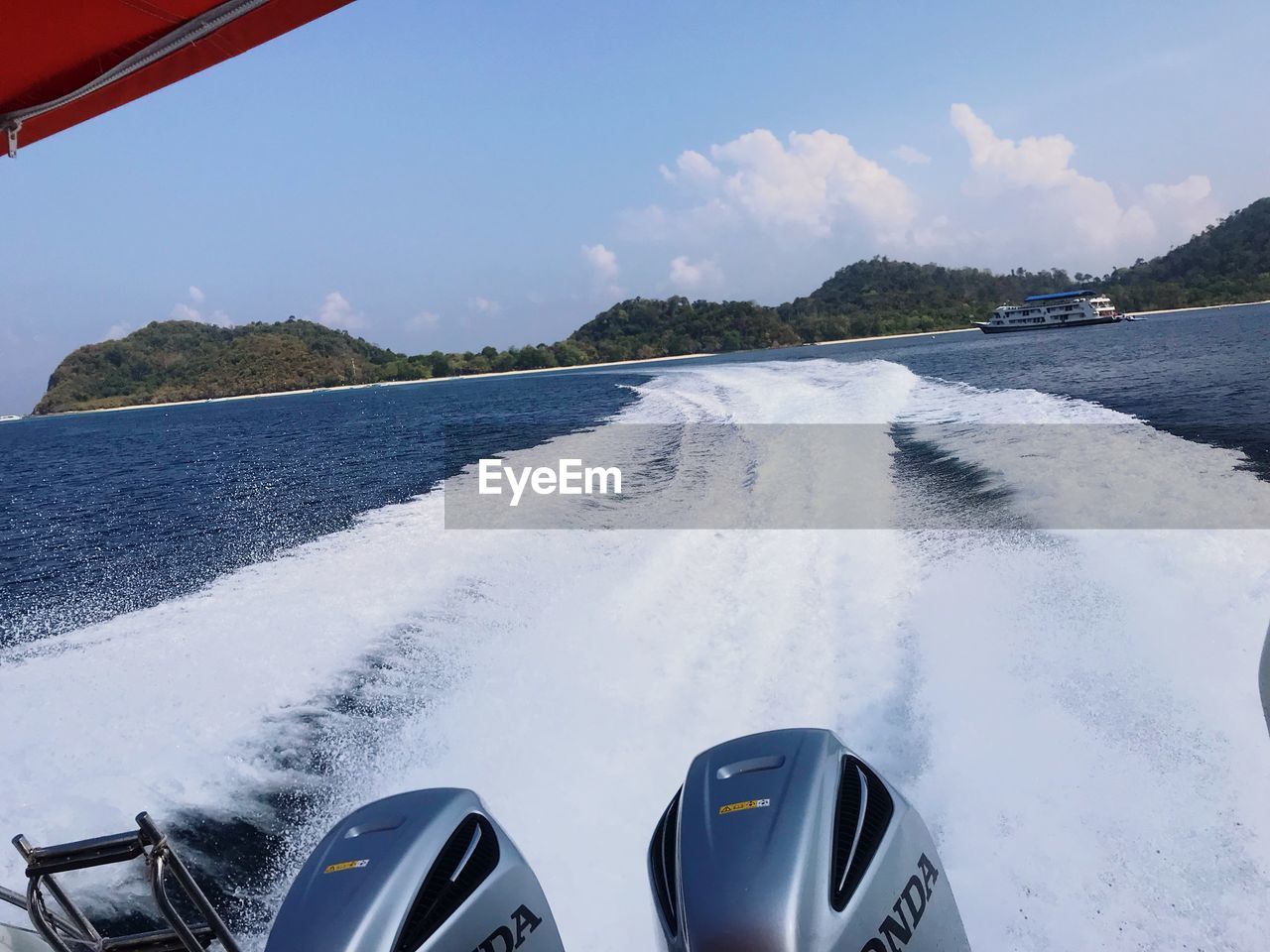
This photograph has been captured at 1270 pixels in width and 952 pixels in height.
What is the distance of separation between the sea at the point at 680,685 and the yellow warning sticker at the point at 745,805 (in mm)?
876

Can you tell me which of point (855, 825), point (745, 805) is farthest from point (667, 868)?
point (855, 825)

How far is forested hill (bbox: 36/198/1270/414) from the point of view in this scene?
47.6 metres

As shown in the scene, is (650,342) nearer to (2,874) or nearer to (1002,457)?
(1002,457)

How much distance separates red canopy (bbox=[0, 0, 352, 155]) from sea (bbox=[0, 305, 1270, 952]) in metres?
1.87

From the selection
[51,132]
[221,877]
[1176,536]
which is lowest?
[221,877]

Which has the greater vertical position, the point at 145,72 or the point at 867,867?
the point at 145,72

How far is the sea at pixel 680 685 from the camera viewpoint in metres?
2.03

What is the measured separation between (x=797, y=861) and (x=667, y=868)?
0.23 metres

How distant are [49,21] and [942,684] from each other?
2.87m

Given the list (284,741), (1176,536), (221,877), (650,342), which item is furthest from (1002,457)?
(650,342)

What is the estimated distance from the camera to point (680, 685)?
3.07 metres

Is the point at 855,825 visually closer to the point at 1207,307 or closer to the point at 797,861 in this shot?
the point at 797,861

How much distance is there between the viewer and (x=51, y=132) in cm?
211

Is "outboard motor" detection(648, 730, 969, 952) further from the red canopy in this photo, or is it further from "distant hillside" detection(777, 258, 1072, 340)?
"distant hillside" detection(777, 258, 1072, 340)
